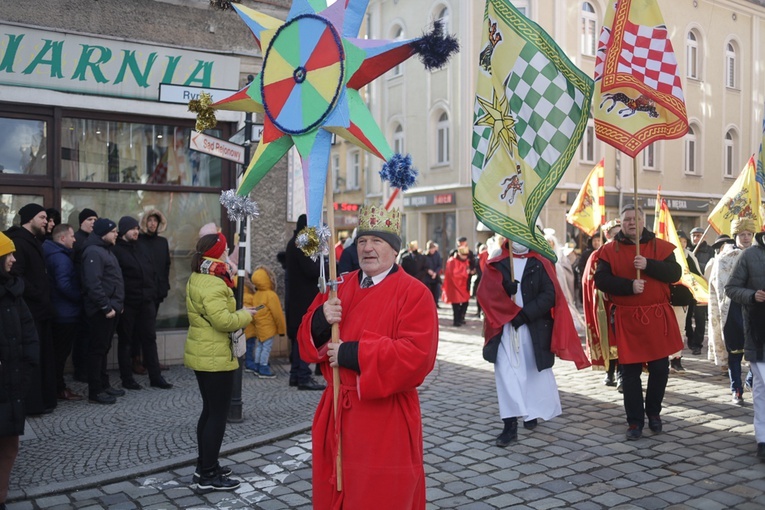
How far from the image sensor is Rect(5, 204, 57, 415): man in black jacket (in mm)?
6453

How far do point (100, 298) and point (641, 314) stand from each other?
5319mm

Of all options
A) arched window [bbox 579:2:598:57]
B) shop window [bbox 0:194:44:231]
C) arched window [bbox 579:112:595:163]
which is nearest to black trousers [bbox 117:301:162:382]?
shop window [bbox 0:194:44:231]

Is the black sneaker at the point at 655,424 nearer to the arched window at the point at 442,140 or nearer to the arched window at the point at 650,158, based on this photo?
the arched window at the point at 442,140

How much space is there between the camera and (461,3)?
23594 millimetres

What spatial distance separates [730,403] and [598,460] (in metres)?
2.65

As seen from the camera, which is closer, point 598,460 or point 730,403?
point 598,460

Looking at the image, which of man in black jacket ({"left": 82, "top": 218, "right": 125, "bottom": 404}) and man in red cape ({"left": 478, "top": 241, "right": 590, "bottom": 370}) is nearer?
man in red cape ({"left": 478, "top": 241, "right": 590, "bottom": 370})

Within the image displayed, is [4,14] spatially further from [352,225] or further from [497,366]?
[352,225]

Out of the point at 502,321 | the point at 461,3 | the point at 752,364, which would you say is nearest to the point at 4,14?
the point at 502,321

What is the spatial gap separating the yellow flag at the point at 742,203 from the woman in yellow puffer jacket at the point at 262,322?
5731 mm

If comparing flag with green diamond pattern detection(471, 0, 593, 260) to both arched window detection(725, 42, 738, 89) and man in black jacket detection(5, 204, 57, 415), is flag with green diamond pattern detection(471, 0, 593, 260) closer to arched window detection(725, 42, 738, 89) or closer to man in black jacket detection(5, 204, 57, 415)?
man in black jacket detection(5, 204, 57, 415)

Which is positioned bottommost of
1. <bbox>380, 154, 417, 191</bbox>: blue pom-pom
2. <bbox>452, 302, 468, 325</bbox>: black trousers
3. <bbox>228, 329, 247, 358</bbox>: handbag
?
<bbox>452, 302, 468, 325</bbox>: black trousers

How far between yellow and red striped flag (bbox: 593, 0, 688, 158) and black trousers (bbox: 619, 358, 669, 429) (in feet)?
6.25

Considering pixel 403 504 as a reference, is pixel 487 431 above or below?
below
